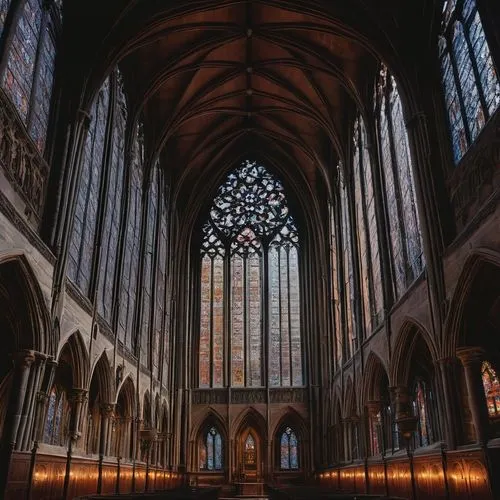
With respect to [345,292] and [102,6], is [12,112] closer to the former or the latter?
[102,6]

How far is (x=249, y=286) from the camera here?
98.6 feet

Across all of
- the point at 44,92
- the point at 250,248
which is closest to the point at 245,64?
the point at 250,248

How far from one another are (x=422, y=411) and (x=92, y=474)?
33.3 feet

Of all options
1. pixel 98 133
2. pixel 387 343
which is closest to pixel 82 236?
pixel 98 133

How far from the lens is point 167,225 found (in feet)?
91.4

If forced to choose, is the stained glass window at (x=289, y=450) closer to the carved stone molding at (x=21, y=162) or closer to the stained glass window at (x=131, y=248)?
the stained glass window at (x=131, y=248)

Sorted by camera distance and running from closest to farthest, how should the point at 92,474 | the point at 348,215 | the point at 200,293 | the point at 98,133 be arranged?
the point at 92,474
the point at 98,133
the point at 348,215
the point at 200,293

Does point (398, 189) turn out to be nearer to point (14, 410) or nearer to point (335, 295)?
point (335, 295)

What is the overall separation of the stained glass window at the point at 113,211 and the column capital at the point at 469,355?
33.5 ft

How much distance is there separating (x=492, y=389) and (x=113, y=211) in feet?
42.2

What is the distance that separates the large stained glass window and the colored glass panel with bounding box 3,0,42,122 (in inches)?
707

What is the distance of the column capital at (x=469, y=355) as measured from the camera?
40.2 ft

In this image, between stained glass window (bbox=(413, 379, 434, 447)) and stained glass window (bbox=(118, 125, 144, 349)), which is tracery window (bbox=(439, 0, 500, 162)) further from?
stained glass window (bbox=(118, 125, 144, 349))

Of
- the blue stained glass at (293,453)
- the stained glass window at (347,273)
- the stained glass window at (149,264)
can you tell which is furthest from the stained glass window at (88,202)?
the blue stained glass at (293,453)
